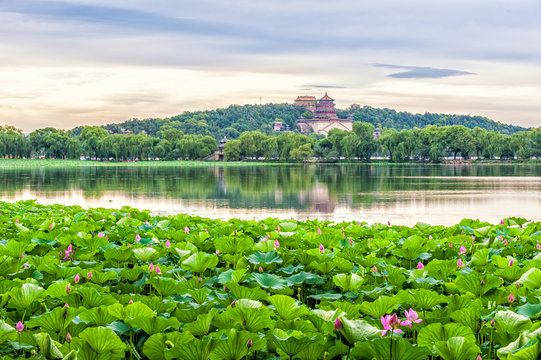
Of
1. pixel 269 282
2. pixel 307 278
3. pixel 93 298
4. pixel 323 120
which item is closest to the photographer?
pixel 93 298

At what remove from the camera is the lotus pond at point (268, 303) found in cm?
165

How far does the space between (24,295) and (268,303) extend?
1.06 metres

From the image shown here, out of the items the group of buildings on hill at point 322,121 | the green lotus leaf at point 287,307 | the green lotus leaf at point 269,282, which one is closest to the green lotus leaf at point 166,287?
the green lotus leaf at point 269,282

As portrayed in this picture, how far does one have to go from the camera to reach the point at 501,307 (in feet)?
7.64

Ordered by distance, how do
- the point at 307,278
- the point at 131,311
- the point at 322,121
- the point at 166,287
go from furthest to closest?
1. the point at 322,121
2. the point at 307,278
3. the point at 166,287
4. the point at 131,311

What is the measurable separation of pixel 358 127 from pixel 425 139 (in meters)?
8.73

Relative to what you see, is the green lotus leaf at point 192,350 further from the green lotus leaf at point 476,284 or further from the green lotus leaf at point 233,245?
the green lotus leaf at point 233,245

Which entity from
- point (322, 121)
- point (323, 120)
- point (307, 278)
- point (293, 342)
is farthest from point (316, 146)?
point (293, 342)

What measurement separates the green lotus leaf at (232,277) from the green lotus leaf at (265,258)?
378mm

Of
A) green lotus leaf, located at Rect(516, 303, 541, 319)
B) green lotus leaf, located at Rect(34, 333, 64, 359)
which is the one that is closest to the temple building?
green lotus leaf, located at Rect(516, 303, 541, 319)

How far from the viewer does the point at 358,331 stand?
66.7 inches

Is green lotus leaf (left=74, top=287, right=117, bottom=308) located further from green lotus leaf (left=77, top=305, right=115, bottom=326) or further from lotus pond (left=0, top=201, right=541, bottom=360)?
green lotus leaf (left=77, top=305, right=115, bottom=326)

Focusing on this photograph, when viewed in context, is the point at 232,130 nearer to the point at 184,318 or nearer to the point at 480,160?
the point at 480,160

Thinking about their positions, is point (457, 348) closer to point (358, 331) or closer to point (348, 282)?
point (358, 331)
